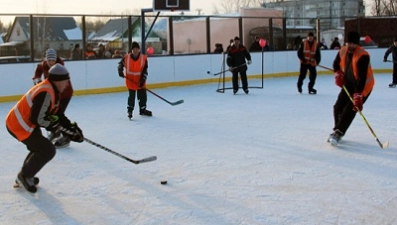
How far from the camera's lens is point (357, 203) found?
3754 mm

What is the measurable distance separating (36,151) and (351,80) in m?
3.29

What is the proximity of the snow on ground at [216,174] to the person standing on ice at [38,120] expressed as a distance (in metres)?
0.22

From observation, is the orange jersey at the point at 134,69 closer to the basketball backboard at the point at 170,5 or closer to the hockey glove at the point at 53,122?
the basketball backboard at the point at 170,5

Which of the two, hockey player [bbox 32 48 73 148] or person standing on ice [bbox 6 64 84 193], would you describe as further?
hockey player [bbox 32 48 73 148]

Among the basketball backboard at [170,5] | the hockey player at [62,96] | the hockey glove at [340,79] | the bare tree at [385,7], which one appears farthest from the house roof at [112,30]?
the bare tree at [385,7]

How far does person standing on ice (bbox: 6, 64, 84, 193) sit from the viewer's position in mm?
3811

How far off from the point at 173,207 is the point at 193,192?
0.37 meters

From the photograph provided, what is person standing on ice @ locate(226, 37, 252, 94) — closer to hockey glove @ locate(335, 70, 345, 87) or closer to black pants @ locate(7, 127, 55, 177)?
hockey glove @ locate(335, 70, 345, 87)

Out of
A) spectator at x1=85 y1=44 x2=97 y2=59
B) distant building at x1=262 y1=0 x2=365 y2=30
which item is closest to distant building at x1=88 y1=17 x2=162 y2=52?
spectator at x1=85 y1=44 x2=97 y2=59

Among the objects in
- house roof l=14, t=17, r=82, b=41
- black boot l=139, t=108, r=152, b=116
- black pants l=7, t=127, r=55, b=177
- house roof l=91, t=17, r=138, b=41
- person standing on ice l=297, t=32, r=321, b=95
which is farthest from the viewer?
house roof l=91, t=17, r=138, b=41

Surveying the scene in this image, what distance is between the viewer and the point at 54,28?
1459 centimetres

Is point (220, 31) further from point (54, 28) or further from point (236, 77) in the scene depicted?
point (236, 77)

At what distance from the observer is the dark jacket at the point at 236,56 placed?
1112 cm

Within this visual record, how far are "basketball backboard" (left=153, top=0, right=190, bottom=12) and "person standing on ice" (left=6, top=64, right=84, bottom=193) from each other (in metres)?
7.41
